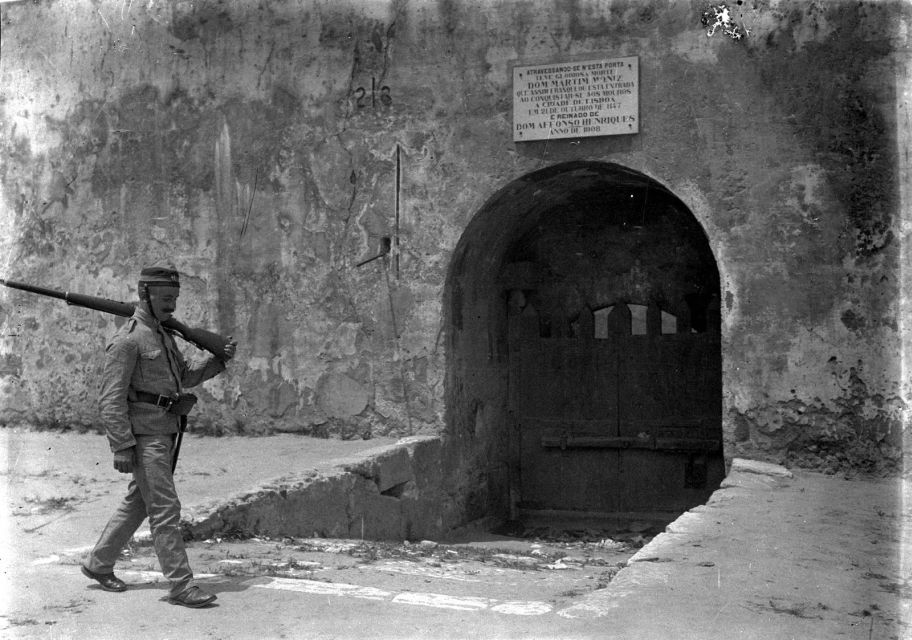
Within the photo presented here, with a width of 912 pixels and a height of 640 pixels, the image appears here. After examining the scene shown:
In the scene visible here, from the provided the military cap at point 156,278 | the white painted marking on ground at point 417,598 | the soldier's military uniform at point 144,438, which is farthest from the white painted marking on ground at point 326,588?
the military cap at point 156,278

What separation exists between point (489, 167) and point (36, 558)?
462 cm

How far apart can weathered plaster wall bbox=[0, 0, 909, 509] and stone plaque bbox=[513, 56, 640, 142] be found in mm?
94

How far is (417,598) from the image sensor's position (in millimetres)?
A: 4938

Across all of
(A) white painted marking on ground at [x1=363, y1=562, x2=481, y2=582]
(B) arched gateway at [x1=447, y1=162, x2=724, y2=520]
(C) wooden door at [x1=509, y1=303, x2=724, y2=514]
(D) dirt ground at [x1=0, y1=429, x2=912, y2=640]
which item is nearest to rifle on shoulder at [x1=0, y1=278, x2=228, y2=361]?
(D) dirt ground at [x1=0, y1=429, x2=912, y2=640]

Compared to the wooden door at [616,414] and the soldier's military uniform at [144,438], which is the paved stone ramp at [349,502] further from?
the wooden door at [616,414]

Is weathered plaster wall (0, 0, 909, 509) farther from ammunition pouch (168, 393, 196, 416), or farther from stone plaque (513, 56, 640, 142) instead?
ammunition pouch (168, 393, 196, 416)

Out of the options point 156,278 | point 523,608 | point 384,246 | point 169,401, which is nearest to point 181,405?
point 169,401

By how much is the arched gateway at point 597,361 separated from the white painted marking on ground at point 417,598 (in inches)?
180

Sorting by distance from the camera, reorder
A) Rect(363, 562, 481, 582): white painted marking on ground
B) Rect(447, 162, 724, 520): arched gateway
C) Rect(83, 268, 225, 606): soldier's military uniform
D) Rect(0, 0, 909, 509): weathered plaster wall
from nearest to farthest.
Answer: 1. Rect(83, 268, 225, 606): soldier's military uniform
2. Rect(363, 562, 481, 582): white painted marking on ground
3. Rect(0, 0, 909, 509): weathered plaster wall
4. Rect(447, 162, 724, 520): arched gateway

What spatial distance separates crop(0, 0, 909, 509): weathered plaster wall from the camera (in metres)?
7.86

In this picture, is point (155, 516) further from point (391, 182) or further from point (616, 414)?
point (616, 414)

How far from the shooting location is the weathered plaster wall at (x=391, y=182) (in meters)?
7.86

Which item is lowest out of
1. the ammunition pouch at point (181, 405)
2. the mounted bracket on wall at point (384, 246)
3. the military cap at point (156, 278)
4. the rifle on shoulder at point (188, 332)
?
the ammunition pouch at point (181, 405)

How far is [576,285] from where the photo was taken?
10625 mm
